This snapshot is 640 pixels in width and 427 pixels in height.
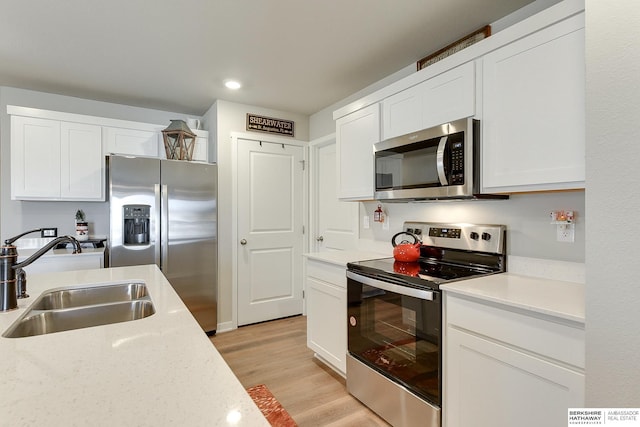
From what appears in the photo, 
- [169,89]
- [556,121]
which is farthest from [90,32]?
[556,121]

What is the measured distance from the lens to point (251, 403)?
0.63 meters

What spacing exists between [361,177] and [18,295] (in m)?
2.12

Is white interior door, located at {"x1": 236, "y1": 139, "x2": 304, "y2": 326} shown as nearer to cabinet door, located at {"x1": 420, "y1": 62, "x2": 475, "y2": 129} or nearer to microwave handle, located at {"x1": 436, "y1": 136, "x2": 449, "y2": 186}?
cabinet door, located at {"x1": 420, "y1": 62, "x2": 475, "y2": 129}

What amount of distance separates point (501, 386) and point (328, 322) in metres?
1.29

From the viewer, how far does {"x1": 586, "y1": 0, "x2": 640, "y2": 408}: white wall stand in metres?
0.90

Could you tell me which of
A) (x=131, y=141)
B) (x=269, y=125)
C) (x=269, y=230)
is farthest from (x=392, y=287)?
(x=131, y=141)

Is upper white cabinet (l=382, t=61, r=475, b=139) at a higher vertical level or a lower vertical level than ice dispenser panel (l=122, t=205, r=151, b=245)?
higher

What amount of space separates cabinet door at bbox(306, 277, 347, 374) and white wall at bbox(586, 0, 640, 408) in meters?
1.43

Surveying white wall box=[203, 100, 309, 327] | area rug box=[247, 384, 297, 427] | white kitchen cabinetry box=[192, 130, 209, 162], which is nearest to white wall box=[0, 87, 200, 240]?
white kitchen cabinetry box=[192, 130, 209, 162]

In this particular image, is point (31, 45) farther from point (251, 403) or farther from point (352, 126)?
point (251, 403)

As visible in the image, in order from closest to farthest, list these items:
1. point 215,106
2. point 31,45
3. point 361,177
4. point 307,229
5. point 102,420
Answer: point 102,420, point 31,45, point 361,177, point 215,106, point 307,229

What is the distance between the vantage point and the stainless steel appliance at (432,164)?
1.69 metres

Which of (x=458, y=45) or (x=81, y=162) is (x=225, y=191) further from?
(x=458, y=45)

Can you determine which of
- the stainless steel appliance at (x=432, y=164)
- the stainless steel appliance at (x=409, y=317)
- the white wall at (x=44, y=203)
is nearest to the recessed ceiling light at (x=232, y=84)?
the white wall at (x=44, y=203)
